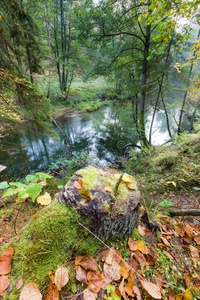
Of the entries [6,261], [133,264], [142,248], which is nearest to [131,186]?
[142,248]

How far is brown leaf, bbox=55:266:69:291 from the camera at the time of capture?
3.06 ft

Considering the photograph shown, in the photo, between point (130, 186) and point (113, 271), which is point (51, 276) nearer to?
point (113, 271)

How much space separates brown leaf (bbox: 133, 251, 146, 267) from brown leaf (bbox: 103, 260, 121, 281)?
238 mm

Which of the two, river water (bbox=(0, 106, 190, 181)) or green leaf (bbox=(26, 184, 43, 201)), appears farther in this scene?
river water (bbox=(0, 106, 190, 181))

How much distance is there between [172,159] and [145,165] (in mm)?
1357

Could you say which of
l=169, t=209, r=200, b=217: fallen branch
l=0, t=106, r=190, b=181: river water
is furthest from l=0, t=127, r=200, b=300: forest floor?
l=0, t=106, r=190, b=181: river water

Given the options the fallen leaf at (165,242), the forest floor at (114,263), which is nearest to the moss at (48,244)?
the forest floor at (114,263)

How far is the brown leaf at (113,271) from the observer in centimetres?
106

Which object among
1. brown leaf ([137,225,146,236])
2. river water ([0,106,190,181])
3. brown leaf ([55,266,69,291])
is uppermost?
brown leaf ([55,266,69,291])

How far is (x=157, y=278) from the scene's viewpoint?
1.12 metres

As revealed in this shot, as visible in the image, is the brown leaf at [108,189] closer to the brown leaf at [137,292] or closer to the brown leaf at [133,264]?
the brown leaf at [133,264]

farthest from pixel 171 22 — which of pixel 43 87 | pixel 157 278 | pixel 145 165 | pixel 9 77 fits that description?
pixel 43 87

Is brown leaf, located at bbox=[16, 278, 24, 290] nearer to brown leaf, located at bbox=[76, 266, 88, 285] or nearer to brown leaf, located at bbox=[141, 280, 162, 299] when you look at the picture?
brown leaf, located at bbox=[76, 266, 88, 285]

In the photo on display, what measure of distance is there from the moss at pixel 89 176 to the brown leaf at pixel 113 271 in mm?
713
